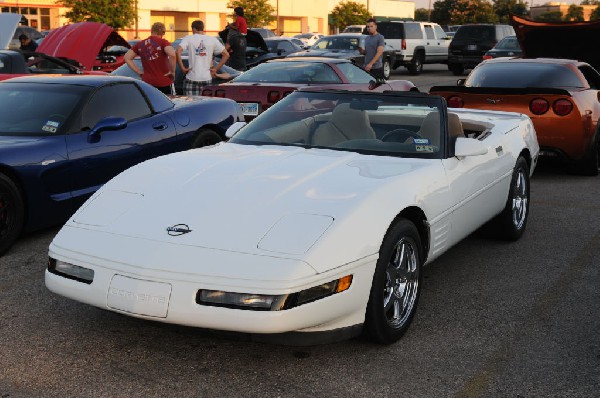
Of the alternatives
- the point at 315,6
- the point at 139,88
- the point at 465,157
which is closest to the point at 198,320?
the point at 465,157

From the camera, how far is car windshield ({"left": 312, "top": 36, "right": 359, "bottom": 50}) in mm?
24844

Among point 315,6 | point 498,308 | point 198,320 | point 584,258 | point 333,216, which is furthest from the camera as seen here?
point 315,6

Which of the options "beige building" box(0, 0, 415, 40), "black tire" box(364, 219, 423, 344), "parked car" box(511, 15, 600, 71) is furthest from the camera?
"beige building" box(0, 0, 415, 40)

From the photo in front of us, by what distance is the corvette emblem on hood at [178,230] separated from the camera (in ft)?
13.2

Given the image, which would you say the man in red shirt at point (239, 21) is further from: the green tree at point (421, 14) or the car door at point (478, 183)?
the green tree at point (421, 14)

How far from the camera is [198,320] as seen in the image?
12.1 feet

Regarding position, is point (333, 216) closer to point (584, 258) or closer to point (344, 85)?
point (584, 258)

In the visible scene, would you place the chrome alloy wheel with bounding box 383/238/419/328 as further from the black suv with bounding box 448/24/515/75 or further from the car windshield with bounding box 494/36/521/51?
the black suv with bounding box 448/24/515/75

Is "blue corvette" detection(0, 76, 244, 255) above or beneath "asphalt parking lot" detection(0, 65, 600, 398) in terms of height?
above

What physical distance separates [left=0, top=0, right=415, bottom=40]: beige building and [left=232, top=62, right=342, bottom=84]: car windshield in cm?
4034

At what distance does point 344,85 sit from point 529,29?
2947mm

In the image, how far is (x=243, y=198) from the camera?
4.31 meters

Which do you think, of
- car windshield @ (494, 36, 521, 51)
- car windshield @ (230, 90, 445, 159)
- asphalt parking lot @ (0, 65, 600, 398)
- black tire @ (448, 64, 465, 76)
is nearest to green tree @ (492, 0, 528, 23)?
black tire @ (448, 64, 465, 76)

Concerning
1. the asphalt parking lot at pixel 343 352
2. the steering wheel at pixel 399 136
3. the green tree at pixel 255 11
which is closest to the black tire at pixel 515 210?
Answer: the asphalt parking lot at pixel 343 352
